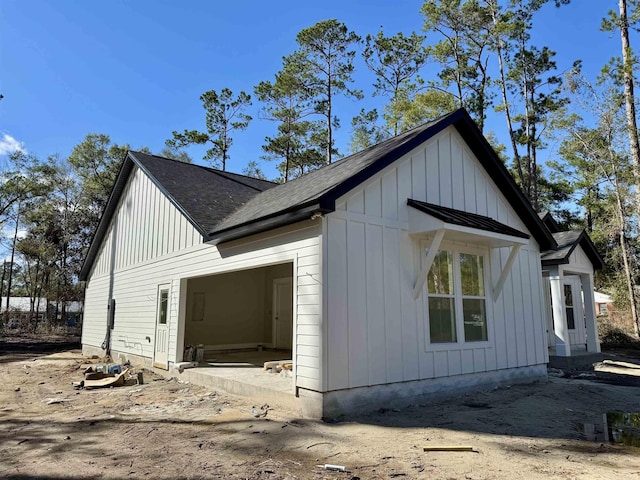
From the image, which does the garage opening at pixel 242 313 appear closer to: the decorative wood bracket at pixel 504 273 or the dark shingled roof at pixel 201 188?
the dark shingled roof at pixel 201 188

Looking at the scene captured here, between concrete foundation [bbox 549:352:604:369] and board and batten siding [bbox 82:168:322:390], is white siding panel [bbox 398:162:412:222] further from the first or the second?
concrete foundation [bbox 549:352:604:369]

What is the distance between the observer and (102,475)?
385 centimetres

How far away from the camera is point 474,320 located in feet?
24.9

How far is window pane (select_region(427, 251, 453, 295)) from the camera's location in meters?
7.09

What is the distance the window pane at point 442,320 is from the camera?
6941 mm

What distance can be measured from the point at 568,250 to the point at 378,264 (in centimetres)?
775

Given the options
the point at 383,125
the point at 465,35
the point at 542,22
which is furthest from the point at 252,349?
the point at 542,22

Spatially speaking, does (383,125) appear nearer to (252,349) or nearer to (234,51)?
(234,51)

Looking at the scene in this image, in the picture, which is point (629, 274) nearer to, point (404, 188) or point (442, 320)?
point (442, 320)

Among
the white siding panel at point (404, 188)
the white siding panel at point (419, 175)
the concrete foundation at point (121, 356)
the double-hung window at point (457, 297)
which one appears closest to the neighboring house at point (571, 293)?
the double-hung window at point (457, 297)

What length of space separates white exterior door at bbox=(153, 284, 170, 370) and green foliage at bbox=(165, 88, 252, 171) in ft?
65.0

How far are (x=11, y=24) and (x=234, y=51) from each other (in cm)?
651

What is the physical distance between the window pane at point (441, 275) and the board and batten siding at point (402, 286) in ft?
1.25

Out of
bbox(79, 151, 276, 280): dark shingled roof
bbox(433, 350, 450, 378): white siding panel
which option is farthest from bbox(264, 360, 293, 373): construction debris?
bbox(79, 151, 276, 280): dark shingled roof
